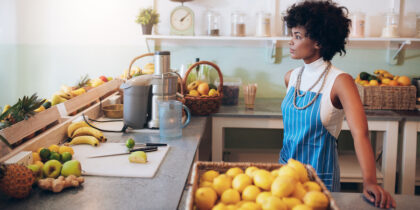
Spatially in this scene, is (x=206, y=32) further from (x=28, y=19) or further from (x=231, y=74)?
(x=28, y=19)

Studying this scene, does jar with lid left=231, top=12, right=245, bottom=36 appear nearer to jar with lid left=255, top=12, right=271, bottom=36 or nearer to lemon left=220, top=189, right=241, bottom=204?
jar with lid left=255, top=12, right=271, bottom=36

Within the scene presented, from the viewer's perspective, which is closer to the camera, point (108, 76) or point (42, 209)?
point (42, 209)

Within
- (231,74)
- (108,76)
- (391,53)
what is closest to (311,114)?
(231,74)

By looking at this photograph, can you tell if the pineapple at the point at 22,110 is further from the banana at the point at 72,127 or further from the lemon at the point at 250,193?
the lemon at the point at 250,193

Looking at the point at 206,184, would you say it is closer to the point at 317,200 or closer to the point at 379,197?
the point at 317,200

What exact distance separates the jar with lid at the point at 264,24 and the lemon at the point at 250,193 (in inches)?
97.1

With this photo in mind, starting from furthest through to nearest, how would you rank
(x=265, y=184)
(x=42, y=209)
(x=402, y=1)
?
(x=402, y=1) → (x=42, y=209) → (x=265, y=184)

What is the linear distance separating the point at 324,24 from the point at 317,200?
1040 millimetres

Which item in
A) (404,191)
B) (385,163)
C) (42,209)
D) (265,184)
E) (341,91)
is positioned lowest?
(404,191)

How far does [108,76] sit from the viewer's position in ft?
11.9

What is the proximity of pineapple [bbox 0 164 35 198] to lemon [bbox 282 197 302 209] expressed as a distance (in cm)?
79

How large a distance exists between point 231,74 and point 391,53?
140cm

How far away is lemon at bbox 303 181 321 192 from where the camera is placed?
1.02 metres

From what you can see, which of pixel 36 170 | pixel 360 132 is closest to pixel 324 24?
pixel 360 132
